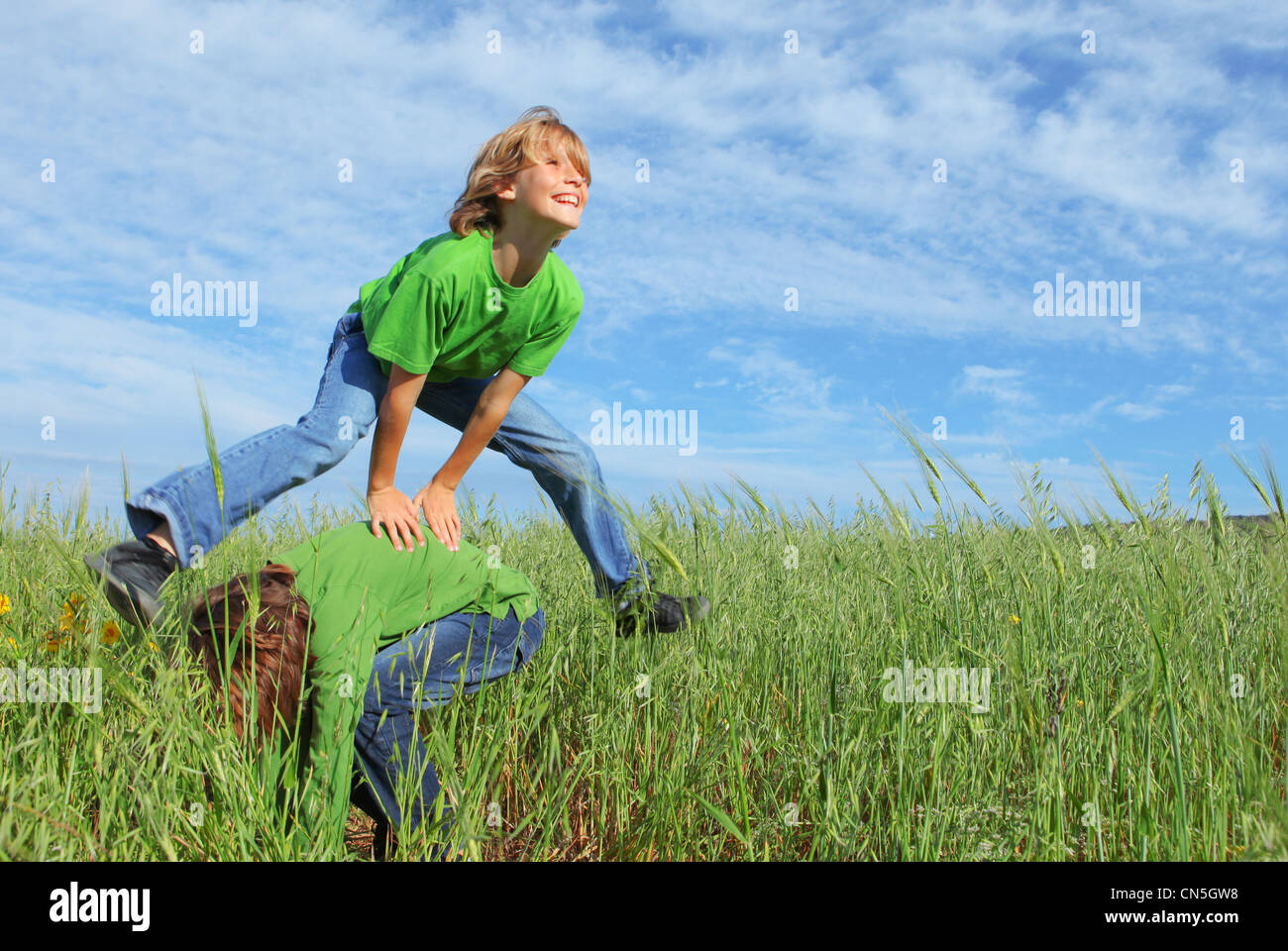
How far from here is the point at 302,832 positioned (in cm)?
141

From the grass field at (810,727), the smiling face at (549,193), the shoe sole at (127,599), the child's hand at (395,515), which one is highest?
the smiling face at (549,193)

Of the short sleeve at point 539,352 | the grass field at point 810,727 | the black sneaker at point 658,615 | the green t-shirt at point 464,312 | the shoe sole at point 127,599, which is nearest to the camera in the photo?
the grass field at point 810,727

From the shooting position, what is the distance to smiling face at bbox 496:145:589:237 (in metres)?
2.43

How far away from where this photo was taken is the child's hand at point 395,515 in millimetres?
2133

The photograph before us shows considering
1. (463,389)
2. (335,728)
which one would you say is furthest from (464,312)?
(335,728)

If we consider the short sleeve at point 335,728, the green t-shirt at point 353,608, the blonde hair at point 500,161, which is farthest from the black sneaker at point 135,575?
the blonde hair at point 500,161

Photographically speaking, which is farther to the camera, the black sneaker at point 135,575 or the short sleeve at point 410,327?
the short sleeve at point 410,327

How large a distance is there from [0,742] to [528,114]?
2.23 m

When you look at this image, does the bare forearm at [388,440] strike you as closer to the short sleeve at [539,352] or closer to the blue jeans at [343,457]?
the blue jeans at [343,457]

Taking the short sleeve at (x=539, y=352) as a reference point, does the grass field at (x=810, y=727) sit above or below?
below

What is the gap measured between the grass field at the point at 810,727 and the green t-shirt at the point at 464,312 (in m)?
0.53
